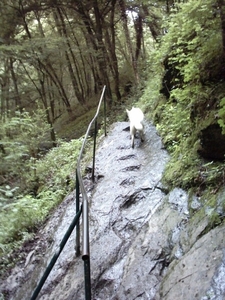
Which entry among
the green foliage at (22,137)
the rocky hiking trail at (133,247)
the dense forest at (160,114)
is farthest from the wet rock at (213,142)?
the green foliage at (22,137)

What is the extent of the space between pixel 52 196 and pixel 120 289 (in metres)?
4.33

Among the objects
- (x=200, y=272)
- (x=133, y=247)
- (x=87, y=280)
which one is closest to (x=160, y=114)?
(x=133, y=247)

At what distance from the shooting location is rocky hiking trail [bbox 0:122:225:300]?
302 centimetres

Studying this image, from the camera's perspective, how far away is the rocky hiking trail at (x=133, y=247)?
3.02 meters

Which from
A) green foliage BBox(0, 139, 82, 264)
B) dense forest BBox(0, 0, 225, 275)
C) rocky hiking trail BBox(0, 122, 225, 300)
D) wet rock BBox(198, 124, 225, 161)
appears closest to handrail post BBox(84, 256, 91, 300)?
rocky hiking trail BBox(0, 122, 225, 300)

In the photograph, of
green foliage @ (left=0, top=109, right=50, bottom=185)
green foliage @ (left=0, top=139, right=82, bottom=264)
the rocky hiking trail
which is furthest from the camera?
green foliage @ (left=0, top=109, right=50, bottom=185)

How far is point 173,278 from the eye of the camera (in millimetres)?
3154

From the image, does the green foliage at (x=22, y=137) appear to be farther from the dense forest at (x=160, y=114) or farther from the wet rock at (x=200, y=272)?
the wet rock at (x=200, y=272)

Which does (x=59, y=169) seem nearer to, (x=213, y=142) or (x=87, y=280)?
(x=213, y=142)

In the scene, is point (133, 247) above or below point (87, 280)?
below

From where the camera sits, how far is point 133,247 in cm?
420

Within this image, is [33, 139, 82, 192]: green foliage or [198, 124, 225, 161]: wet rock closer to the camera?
[198, 124, 225, 161]: wet rock

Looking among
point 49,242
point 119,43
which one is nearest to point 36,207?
point 49,242

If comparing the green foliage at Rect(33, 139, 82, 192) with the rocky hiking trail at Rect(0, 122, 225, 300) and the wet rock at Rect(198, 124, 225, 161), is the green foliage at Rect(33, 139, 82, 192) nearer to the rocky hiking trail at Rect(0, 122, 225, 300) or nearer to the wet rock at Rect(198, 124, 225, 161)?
the rocky hiking trail at Rect(0, 122, 225, 300)
